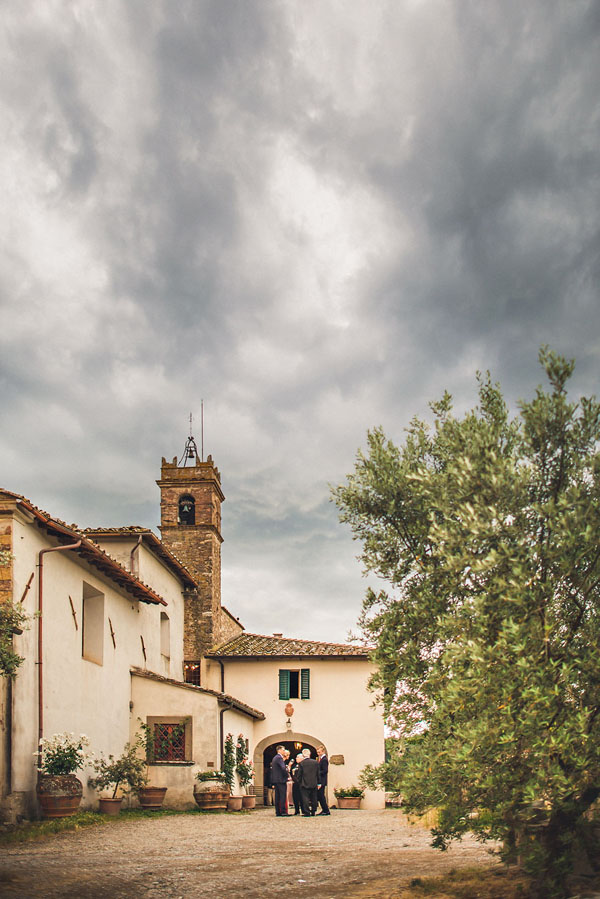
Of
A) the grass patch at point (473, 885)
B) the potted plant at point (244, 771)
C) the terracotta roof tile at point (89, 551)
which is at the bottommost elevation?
the potted plant at point (244, 771)

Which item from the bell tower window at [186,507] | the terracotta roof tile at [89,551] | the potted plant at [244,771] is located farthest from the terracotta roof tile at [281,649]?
the terracotta roof tile at [89,551]

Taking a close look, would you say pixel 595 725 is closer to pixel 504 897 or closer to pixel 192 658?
pixel 504 897

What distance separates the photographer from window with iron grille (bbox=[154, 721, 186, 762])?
21594mm

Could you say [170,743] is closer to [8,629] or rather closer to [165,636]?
[165,636]

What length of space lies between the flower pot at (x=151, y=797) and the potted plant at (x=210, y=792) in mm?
1293

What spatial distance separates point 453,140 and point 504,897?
29.0ft

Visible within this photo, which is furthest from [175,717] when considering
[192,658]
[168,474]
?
[168,474]

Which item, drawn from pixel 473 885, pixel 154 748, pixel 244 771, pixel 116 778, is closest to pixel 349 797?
pixel 244 771

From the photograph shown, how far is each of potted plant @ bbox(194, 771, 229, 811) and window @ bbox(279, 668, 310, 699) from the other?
8.14m

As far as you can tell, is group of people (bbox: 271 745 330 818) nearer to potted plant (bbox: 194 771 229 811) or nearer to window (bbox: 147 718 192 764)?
potted plant (bbox: 194 771 229 811)

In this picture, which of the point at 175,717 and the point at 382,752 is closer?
the point at 175,717

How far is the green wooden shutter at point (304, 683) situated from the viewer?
2894cm

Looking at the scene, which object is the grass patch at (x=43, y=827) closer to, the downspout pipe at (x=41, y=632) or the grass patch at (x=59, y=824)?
the grass patch at (x=59, y=824)

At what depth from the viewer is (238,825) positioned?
1568 centimetres
